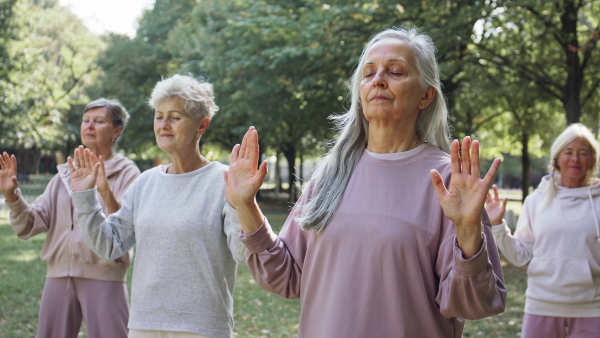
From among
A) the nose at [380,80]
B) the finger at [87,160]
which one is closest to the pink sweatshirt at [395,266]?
the nose at [380,80]

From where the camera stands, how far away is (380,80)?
7.93ft

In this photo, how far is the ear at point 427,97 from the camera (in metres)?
2.53

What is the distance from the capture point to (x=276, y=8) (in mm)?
13734

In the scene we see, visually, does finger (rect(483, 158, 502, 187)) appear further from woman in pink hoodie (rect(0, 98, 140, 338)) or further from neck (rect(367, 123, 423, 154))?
woman in pink hoodie (rect(0, 98, 140, 338))

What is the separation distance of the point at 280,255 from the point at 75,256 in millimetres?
2346

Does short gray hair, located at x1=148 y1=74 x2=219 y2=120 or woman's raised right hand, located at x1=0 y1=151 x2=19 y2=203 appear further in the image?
woman's raised right hand, located at x1=0 y1=151 x2=19 y2=203

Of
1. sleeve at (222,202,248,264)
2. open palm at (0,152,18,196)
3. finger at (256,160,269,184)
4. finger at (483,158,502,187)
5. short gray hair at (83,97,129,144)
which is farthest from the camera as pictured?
short gray hair at (83,97,129,144)

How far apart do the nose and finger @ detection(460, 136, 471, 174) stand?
1.43 feet

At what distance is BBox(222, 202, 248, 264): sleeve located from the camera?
129 inches

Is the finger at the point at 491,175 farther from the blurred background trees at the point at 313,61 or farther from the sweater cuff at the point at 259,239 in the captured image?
the blurred background trees at the point at 313,61

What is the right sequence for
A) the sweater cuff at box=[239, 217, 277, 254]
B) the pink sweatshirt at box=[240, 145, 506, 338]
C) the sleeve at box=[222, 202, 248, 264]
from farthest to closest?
the sleeve at box=[222, 202, 248, 264] → the sweater cuff at box=[239, 217, 277, 254] → the pink sweatshirt at box=[240, 145, 506, 338]

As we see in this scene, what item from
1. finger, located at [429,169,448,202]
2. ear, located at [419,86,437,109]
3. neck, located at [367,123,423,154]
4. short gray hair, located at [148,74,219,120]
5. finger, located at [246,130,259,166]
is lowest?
finger, located at [429,169,448,202]

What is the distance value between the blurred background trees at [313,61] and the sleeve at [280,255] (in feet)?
3.84

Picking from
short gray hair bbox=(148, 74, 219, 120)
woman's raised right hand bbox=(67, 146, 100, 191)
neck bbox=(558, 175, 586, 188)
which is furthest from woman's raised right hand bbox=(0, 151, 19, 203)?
neck bbox=(558, 175, 586, 188)
